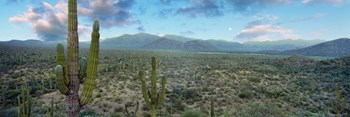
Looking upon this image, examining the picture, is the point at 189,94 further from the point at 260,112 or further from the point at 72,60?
the point at 72,60

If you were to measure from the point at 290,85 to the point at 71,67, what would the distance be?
86.0 ft

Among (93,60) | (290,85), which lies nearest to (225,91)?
(290,85)

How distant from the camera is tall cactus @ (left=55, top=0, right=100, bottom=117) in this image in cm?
692

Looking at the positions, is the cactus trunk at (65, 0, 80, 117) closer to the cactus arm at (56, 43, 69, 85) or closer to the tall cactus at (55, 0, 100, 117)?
the tall cactus at (55, 0, 100, 117)

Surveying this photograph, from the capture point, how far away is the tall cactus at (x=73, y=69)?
6.92 meters

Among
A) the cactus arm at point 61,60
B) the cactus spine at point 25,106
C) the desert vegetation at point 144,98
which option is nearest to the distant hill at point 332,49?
the desert vegetation at point 144,98

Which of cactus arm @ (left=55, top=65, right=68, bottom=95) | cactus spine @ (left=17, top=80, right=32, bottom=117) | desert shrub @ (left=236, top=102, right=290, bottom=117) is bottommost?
desert shrub @ (left=236, top=102, right=290, bottom=117)

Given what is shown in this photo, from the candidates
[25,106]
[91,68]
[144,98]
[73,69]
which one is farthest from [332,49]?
[73,69]

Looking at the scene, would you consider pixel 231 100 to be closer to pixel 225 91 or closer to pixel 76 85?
pixel 225 91

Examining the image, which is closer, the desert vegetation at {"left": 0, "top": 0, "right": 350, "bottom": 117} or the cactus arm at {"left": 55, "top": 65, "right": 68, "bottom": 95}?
the cactus arm at {"left": 55, "top": 65, "right": 68, "bottom": 95}

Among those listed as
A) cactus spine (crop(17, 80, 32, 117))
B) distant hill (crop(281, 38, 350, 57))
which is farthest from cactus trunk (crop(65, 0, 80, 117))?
distant hill (crop(281, 38, 350, 57))

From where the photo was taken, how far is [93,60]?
7.30m

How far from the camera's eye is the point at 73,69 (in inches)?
277

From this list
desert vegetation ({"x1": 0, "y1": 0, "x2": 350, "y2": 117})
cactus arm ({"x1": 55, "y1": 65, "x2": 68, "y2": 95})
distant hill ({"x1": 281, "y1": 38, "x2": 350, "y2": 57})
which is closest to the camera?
cactus arm ({"x1": 55, "y1": 65, "x2": 68, "y2": 95})
